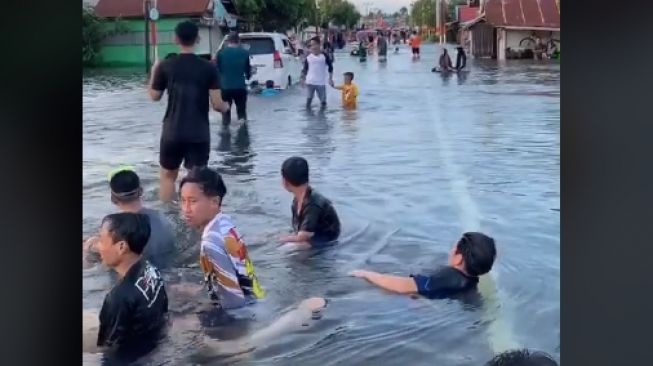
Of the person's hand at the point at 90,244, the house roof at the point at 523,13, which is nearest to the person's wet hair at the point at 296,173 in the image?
the person's hand at the point at 90,244

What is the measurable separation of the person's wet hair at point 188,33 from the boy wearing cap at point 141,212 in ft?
1.70

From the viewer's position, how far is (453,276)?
9.49 feet

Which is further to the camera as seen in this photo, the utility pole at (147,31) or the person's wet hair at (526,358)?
the utility pole at (147,31)

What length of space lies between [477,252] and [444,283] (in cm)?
16

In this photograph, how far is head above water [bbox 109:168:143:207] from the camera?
299cm

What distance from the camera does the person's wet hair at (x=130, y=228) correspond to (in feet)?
9.68

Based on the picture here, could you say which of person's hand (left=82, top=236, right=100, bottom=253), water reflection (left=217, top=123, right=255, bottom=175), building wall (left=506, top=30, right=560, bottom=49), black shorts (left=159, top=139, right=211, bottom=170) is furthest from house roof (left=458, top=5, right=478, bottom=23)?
person's hand (left=82, top=236, right=100, bottom=253)

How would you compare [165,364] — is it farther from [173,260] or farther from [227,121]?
[227,121]

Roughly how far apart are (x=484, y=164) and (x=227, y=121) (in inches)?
38.2

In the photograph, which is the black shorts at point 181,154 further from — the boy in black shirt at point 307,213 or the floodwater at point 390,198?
the boy in black shirt at point 307,213

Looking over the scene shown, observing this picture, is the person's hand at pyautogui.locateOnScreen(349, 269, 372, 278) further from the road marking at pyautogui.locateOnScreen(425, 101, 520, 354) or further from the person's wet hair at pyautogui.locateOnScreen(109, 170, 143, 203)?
the person's wet hair at pyautogui.locateOnScreen(109, 170, 143, 203)

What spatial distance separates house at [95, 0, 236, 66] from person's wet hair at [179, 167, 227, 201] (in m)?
0.45

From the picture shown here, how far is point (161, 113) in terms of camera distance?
9.95 ft
